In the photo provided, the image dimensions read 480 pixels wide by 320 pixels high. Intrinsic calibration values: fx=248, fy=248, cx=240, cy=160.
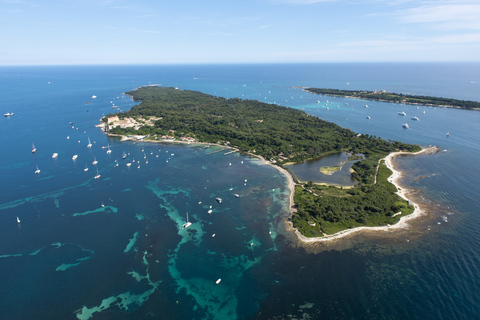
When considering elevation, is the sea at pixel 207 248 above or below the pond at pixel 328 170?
below

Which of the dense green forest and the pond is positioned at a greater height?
the pond

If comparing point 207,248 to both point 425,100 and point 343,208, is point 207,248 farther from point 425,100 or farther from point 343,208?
point 425,100

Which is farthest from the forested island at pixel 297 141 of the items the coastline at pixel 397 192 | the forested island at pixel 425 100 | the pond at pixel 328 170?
the forested island at pixel 425 100

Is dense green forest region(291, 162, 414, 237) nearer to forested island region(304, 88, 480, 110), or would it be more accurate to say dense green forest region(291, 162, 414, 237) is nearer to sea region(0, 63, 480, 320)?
sea region(0, 63, 480, 320)

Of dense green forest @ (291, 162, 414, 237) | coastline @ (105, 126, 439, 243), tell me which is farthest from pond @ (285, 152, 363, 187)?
dense green forest @ (291, 162, 414, 237)

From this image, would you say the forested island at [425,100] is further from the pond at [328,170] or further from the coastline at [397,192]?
the pond at [328,170]

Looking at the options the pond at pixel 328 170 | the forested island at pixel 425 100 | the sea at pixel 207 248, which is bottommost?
the sea at pixel 207 248

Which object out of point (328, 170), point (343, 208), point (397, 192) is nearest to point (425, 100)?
point (328, 170)

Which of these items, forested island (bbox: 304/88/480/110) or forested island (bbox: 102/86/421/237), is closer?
forested island (bbox: 102/86/421/237)
